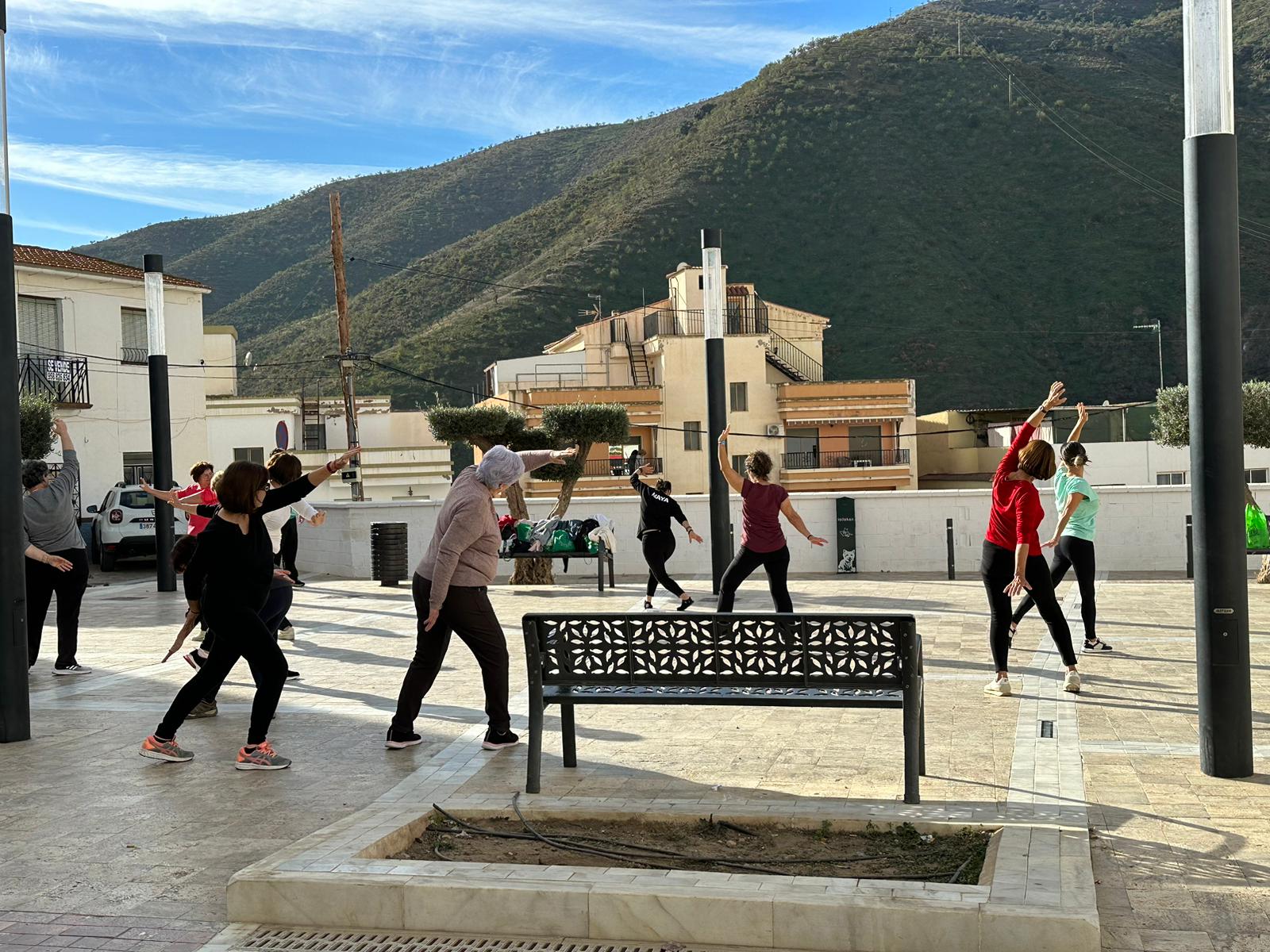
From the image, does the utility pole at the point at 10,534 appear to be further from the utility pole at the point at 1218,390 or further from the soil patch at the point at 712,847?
the utility pole at the point at 1218,390

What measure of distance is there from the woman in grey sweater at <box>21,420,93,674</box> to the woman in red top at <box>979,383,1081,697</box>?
6652mm

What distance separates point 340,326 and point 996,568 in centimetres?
3009

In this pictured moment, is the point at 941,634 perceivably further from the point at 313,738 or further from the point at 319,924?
the point at 319,924

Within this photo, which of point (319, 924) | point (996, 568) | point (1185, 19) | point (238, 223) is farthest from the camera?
point (238, 223)

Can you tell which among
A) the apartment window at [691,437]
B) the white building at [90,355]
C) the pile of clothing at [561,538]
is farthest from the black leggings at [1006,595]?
the apartment window at [691,437]

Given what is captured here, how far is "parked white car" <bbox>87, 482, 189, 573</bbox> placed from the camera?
24141 mm

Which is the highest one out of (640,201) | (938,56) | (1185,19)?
(938,56)

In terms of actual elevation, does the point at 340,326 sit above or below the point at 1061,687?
above

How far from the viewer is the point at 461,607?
7.05 meters

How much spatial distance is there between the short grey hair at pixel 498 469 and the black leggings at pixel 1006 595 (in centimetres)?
312

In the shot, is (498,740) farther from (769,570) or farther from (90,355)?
(90,355)

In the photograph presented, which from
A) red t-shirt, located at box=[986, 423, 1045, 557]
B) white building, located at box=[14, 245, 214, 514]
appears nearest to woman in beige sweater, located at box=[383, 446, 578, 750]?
red t-shirt, located at box=[986, 423, 1045, 557]

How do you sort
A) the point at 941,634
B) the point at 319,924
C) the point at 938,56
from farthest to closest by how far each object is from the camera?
1. the point at 938,56
2. the point at 941,634
3. the point at 319,924

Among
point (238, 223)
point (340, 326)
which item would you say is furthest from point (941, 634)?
point (238, 223)
